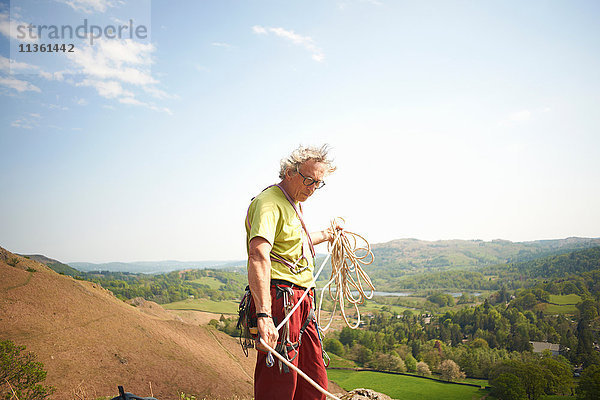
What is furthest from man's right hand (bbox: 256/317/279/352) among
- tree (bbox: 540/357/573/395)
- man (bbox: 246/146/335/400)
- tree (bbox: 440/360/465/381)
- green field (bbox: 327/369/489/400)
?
tree (bbox: 440/360/465/381)

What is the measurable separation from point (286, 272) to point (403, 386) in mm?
42750

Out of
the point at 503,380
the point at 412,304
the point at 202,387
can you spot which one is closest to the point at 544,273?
the point at 412,304

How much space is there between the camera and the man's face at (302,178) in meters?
2.53

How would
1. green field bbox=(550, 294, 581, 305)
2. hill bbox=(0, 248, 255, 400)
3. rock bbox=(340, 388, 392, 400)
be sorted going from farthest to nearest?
1. green field bbox=(550, 294, 581, 305)
2. hill bbox=(0, 248, 255, 400)
3. rock bbox=(340, 388, 392, 400)

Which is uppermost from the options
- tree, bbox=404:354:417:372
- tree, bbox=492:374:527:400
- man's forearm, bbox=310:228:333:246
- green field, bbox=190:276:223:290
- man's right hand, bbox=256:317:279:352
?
man's forearm, bbox=310:228:333:246

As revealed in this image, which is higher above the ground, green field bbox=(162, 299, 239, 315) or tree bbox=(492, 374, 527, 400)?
green field bbox=(162, 299, 239, 315)

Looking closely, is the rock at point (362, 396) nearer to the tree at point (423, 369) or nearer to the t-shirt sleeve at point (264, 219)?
the t-shirt sleeve at point (264, 219)

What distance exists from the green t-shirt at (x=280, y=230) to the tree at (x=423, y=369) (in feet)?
158

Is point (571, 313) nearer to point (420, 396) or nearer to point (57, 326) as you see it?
point (420, 396)

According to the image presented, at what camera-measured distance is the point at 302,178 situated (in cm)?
255

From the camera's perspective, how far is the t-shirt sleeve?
7.05ft

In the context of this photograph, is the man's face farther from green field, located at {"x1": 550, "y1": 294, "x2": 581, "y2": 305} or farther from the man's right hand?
green field, located at {"x1": 550, "y1": 294, "x2": 581, "y2": 305}

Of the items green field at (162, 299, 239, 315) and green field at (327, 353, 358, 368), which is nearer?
green field at (162, 299, 239, 315)

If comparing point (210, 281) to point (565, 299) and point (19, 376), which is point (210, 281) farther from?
point (19, 376)
